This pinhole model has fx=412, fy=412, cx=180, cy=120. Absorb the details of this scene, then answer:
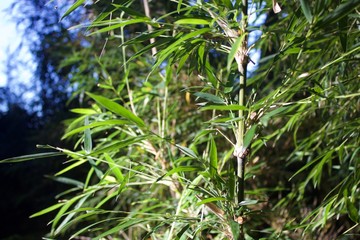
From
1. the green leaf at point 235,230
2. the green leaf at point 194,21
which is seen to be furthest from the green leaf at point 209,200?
the green leaf at point 194,21

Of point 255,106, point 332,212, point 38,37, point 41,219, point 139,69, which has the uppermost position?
point 38,37

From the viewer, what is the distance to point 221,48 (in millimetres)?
609

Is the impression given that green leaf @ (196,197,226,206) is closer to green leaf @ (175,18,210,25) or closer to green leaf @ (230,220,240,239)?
green leaf @ (230,220,240,239)

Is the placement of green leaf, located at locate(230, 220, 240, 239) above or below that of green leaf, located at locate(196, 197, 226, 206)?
below

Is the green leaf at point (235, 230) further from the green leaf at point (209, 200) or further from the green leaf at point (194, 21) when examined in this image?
the green leaf at point (194, 21)

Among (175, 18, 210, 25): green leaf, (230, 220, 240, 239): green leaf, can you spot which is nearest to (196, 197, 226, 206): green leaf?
(230, 220, 240, 239): green leaf

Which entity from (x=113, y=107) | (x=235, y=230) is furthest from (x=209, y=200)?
(x=113, y=107)

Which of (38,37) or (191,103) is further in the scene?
(38,37)

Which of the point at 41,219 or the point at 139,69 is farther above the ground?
the point at 139,69

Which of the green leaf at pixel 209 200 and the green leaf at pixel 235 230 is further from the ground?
the green leaf at pixel 209 200

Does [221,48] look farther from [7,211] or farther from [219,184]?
[7,211]

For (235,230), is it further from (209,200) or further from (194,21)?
(194,21)

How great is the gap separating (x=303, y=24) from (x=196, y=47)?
0.16m

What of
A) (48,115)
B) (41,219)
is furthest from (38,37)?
(41,219)
